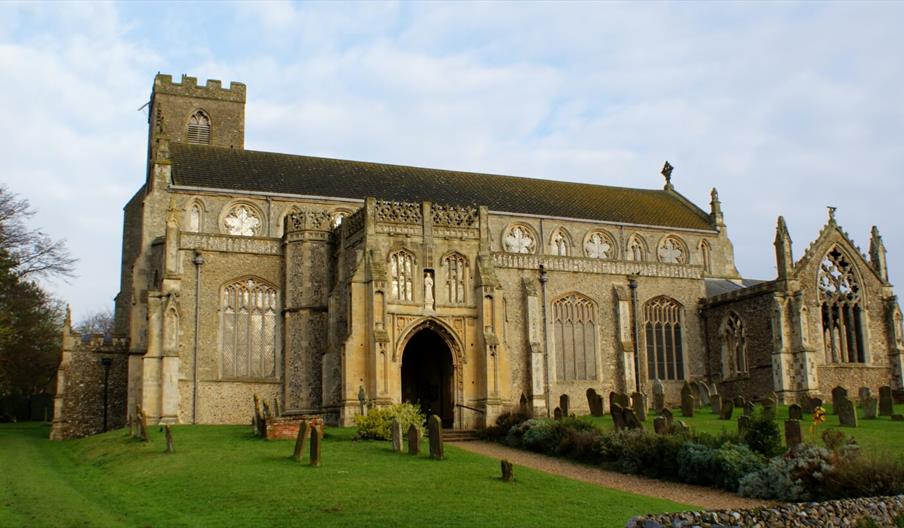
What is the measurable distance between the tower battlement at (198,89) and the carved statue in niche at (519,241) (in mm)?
19156

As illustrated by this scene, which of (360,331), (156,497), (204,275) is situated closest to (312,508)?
(156,497)

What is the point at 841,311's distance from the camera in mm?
42938

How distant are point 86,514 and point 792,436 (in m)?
15.6

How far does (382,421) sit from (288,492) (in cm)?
965

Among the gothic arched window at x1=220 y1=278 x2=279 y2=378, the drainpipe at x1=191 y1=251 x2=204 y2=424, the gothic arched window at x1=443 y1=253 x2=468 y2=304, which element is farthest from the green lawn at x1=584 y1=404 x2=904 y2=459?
the drainpipe at x1=191 y1=251 x2=204 y2=424

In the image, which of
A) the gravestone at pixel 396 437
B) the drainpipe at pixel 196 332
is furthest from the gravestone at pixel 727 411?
the drainpipe at pixel 196 332

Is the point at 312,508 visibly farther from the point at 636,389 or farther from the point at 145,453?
the point at 636,389

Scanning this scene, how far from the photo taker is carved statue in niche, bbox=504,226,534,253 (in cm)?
4544

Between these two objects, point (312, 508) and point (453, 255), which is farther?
point (453, 255)

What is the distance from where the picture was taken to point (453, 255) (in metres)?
35.0

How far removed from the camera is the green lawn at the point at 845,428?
24513mm

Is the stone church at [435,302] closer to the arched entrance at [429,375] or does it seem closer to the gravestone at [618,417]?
the arched entrance at [429,375]

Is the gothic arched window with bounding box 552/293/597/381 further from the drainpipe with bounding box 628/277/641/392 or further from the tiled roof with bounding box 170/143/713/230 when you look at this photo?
the tiled roof with bounding box 170/143/713/230

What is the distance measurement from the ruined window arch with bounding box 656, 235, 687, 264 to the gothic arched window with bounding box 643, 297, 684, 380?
16.8 feet
